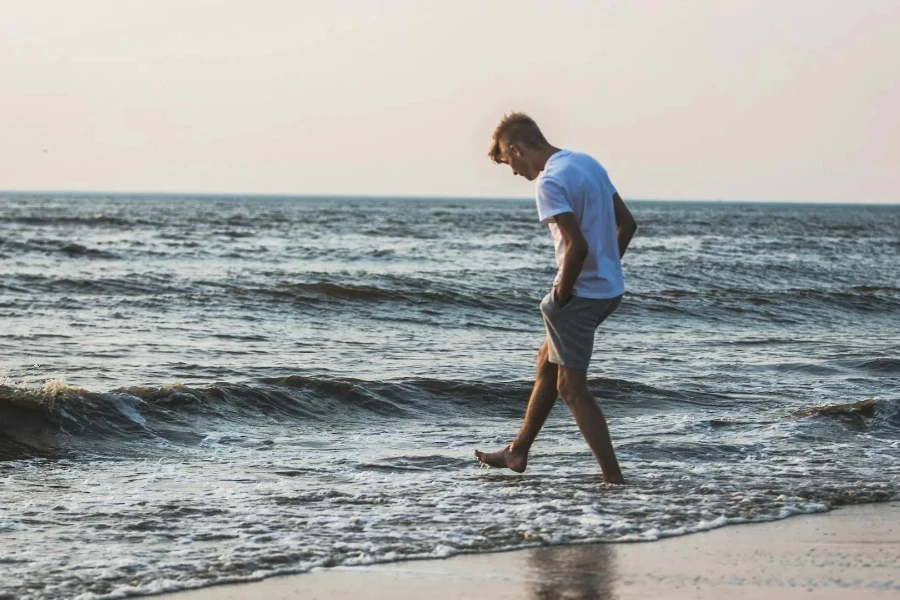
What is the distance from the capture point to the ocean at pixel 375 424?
4.16 meters

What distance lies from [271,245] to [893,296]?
1710cm

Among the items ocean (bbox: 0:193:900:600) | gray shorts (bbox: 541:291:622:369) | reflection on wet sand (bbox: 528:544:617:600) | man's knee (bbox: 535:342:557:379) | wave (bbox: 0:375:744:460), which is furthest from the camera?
wave (bbox: 0:375:744:460)

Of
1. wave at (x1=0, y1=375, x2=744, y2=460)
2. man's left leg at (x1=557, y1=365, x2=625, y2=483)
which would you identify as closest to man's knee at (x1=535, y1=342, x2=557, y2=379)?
man's left leg at (x1=557, y1=365, x2=625, y2=483)

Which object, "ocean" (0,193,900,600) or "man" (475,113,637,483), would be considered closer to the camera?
"ocean" (0,193,900,600)

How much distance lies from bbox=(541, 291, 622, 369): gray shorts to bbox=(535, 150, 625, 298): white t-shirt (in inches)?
1.8

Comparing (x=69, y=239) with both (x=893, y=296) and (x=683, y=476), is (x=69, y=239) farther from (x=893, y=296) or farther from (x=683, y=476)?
(x=683, y=476)

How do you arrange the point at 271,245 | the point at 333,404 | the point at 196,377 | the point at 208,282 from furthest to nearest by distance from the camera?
1. the point at 271,245
2. the point at 208,282
3. the point at 196,377
4. the point at 333,404

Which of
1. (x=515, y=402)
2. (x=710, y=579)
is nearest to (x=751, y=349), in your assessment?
(x=515, y=402)

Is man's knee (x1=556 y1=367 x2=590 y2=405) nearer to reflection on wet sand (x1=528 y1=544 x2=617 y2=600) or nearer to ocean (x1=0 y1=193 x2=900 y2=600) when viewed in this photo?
ocean (x1=0 y1=193 x2=900 y2=600)

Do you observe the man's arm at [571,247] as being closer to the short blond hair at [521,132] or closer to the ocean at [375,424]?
the short blond hair at [521,132]

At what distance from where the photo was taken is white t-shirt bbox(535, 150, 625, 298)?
184 inches

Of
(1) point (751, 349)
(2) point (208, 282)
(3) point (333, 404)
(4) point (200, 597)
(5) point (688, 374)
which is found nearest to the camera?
(4) point (200, 597)

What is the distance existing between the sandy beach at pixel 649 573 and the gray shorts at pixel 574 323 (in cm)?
103

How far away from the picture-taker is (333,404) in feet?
24.8
